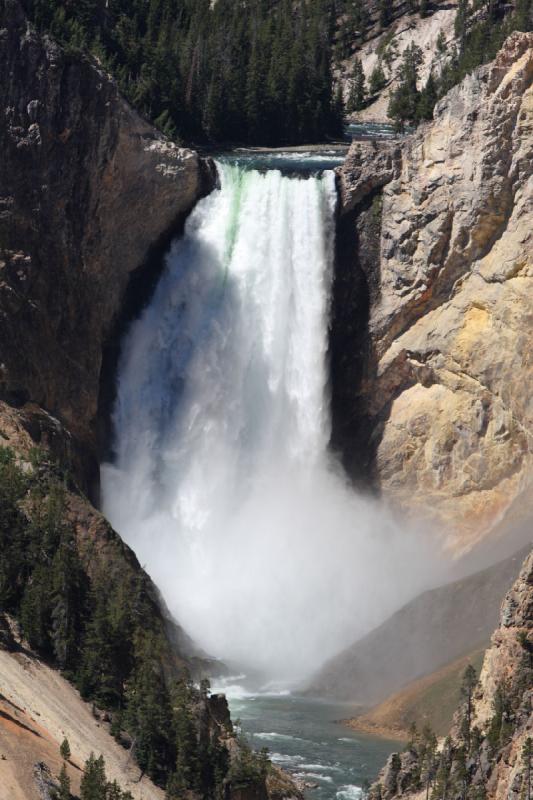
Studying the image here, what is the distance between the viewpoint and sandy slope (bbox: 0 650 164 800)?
42.6 metres

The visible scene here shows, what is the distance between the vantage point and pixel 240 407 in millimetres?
79500

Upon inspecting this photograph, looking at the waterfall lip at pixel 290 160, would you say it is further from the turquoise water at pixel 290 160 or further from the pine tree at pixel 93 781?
the pine tree at pixel 93 781

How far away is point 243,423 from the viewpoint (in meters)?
79.4

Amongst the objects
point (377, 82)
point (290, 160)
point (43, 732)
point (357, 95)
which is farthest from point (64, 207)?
point (377, 82)

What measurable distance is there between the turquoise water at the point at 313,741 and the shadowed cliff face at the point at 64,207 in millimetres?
17128

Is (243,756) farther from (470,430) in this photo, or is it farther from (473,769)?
(470,430)

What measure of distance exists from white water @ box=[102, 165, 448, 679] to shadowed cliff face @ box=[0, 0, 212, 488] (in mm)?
3945

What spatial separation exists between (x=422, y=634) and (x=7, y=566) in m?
19.8

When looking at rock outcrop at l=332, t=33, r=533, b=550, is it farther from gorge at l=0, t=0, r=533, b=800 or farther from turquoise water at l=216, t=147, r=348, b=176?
turquoise water at l=216, t=147, r=348, b=176

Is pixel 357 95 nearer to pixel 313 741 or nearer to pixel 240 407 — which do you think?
pixel 240 407

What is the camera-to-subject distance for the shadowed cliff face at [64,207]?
227 feet

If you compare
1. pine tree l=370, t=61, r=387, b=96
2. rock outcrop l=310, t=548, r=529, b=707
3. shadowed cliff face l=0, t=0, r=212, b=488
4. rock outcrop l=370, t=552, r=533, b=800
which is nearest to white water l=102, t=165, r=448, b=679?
shadowed cliff face l=0, t=0, r=212, b=488

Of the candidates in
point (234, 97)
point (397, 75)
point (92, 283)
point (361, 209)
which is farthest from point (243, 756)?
point (397, 75)

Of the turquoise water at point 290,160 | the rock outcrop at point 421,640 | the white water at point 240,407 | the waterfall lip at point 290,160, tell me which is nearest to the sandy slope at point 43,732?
the rock outcrop at point 421,640
